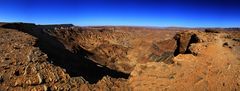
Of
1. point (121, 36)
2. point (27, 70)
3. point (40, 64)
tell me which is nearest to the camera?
point (27, 70)

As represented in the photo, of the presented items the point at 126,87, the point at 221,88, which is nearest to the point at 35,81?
the point at 126,87

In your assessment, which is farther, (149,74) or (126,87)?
(149,74)

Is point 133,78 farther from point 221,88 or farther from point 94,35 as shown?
point 94,35

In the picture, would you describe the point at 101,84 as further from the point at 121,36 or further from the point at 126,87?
the point at 121,36

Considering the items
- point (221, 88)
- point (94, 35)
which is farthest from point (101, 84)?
point (94, 35)

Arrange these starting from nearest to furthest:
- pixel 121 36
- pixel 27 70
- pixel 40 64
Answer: pixel 27 70 < pixel 40 64 < pixel 121 36

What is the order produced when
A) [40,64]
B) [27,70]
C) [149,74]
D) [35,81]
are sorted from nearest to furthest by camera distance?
[35,81] < [27,70] < [40,64] < [149,74]

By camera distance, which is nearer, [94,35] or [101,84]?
[101,84]

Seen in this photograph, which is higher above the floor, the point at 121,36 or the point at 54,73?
the point at 54,73

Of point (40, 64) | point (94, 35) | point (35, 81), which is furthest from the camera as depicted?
point (94, 35)
